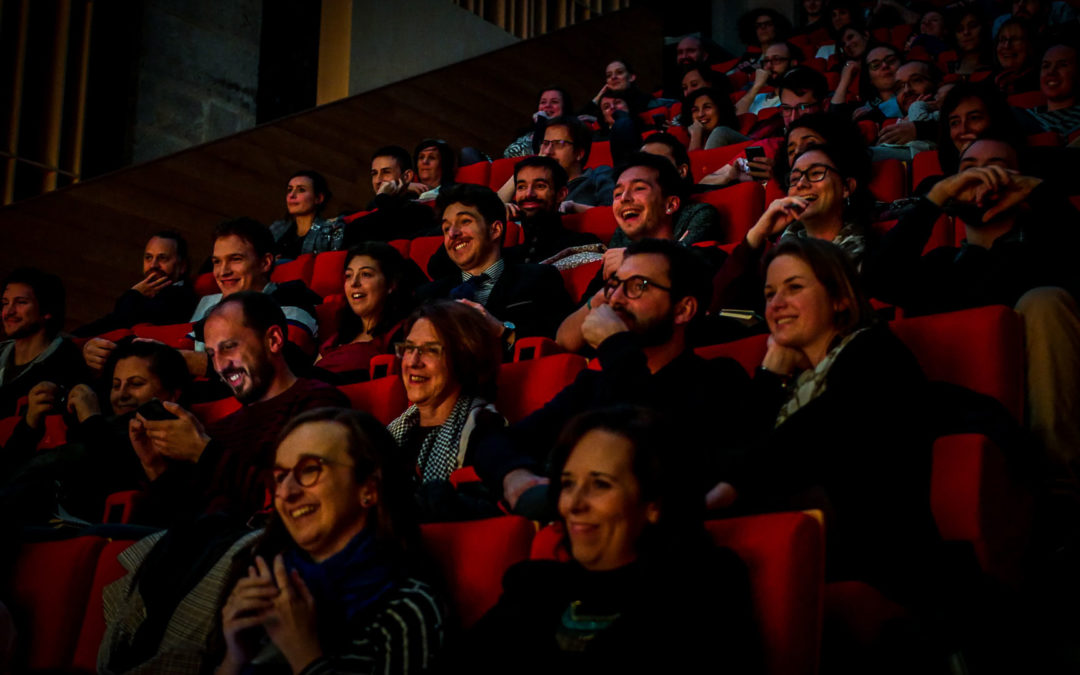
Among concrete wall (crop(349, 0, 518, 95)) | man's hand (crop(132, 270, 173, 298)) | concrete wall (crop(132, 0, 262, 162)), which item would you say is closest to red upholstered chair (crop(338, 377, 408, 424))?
man's hand (crop(132, 270, 173, 298))

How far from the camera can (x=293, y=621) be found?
0.92 meters

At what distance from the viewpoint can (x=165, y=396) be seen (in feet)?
5.69

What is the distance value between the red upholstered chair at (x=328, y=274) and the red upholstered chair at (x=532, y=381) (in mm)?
953

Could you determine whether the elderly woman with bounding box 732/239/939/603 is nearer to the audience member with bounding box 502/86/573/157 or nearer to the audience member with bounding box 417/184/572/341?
the audience member with bounding box 417/184/572/341

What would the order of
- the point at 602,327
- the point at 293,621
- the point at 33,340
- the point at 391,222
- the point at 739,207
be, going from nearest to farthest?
the point at 293,621
the point at 602,327
the point at 739,207
the point at 33,340
the point at 391,222

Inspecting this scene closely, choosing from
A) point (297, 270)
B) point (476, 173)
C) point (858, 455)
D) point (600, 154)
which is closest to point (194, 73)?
point (476, 173)

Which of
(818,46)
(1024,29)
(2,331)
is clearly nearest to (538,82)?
(818,46)

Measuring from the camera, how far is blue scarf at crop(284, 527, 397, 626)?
0.95 m

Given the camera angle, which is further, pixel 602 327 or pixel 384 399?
pixel 384 399

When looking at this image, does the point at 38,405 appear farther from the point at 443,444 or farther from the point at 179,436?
the point at 443,444

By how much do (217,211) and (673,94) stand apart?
2097 millimetres

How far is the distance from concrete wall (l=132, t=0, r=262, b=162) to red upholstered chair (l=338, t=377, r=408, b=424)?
7.80 feet

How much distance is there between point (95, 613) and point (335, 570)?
0.35 m

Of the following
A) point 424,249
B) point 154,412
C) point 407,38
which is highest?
point 407,38
